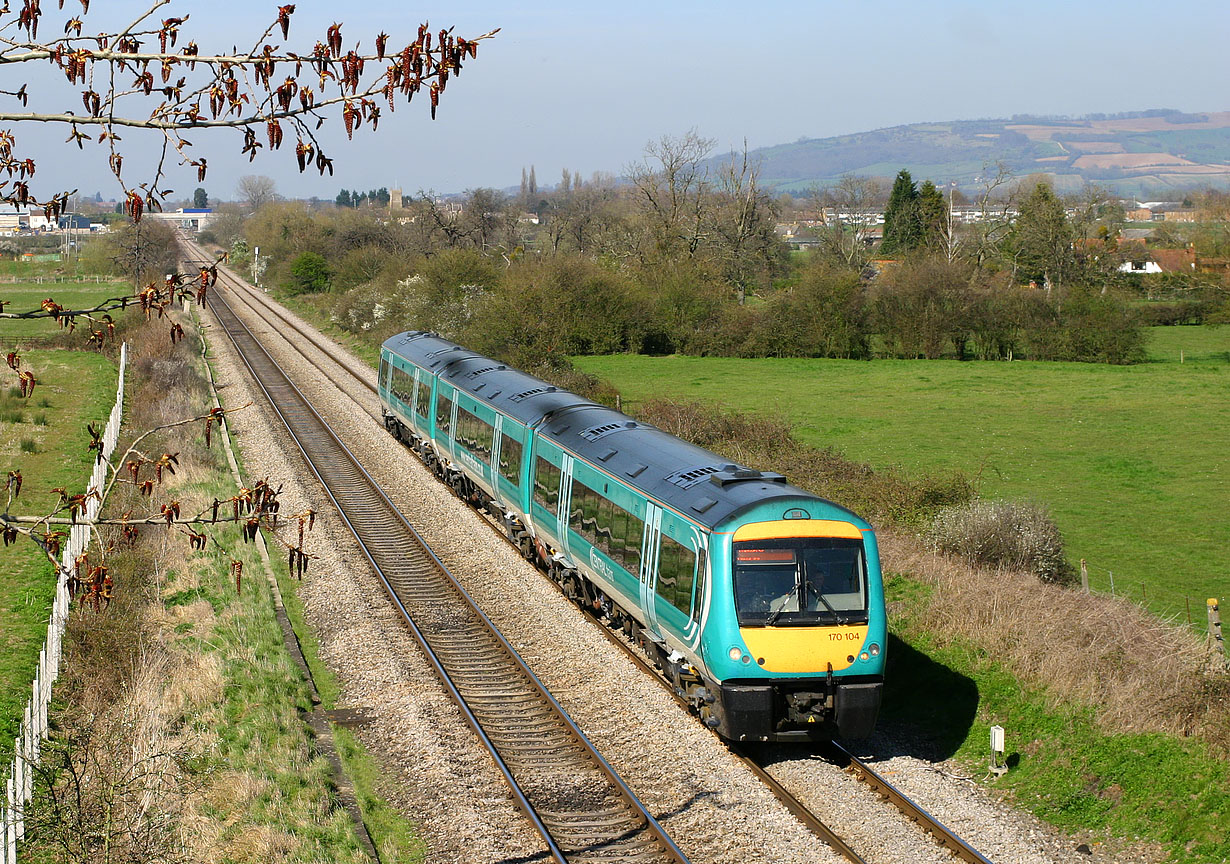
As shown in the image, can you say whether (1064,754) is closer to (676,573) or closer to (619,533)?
(676,573)

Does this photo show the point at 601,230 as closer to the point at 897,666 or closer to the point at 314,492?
the point at 314,492

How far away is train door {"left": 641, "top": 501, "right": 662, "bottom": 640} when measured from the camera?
43.7 feet

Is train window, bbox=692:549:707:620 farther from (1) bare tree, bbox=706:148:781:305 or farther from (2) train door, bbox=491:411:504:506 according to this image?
(1) bare tree, bbox=706:148:781:305

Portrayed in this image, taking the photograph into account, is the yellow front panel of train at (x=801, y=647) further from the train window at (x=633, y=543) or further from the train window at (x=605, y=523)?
the train window at (x=605, y=523)

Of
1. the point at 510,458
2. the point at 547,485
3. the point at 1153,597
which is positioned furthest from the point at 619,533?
the point at 1153,597

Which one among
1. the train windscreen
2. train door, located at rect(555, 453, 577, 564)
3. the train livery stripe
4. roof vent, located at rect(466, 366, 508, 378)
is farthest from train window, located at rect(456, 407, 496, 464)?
the train windscreen

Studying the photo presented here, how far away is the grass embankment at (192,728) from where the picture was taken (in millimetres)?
9852

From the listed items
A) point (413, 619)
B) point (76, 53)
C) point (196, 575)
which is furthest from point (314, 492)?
point (76, 53)

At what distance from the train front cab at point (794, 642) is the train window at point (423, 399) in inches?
613

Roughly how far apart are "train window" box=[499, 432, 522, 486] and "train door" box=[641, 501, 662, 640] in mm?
5919

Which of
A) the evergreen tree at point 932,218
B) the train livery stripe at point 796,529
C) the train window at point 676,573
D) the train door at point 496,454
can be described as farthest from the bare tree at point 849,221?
the train livery stripe at point 796,529

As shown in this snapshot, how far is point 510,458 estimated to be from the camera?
19.8 metres

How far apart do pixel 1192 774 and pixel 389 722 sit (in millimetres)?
8409

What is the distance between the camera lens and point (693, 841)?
10.2 meters
